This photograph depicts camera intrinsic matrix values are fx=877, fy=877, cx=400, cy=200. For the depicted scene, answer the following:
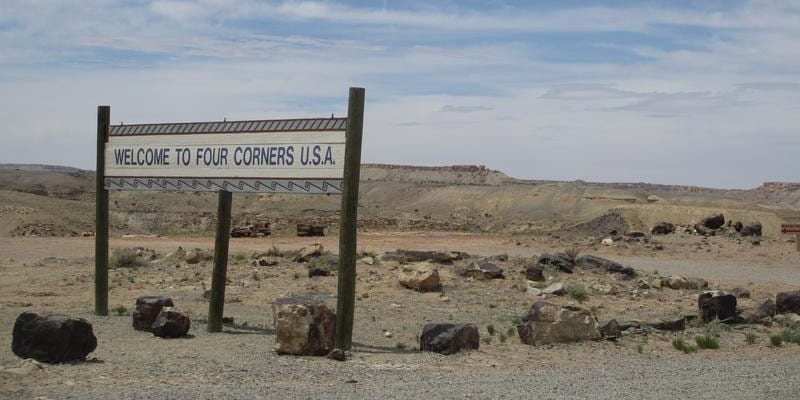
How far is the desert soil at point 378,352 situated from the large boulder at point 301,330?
0.25 metres

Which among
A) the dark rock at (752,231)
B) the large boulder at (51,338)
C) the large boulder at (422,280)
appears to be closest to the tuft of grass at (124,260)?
the large boulder at (422,280)

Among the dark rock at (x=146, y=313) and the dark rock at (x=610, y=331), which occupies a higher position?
the dark rock at (x=610, y=331)

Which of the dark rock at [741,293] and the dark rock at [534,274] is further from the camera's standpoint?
the dark rock at [534,274]

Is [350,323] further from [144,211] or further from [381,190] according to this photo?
[381,190]

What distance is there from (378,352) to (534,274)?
915cm

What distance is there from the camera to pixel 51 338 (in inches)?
350

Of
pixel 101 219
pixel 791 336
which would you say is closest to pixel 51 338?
pixel 101 219

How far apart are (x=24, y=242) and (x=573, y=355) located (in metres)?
29.0

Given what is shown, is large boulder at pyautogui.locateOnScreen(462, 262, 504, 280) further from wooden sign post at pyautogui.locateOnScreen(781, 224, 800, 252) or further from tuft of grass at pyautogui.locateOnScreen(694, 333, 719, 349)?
wooden sign post at pyautogui.locateOnScreen(781, 224, 800, 252)

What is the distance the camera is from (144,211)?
54.5 m

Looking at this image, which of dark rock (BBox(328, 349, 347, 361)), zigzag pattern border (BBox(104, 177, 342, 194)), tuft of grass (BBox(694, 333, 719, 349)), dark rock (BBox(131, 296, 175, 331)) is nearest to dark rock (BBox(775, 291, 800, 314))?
tuft of grass (BBox(694, 333, 719, 349))

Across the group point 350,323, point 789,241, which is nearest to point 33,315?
point 350,323

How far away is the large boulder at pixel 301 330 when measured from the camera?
32.5 ft

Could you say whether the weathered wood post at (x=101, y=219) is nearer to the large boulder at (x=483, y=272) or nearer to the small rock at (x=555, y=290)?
the large boulder at (x=483, y=272)
